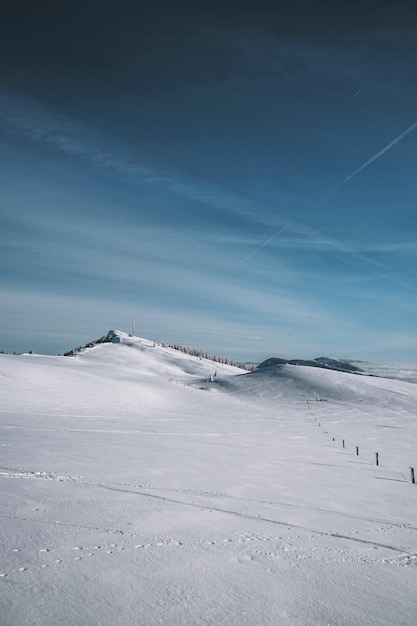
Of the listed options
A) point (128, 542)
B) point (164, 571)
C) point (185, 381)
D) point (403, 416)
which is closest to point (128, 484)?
point (128, 542)

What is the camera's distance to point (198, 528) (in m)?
8.58

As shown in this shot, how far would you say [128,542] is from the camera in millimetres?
7473

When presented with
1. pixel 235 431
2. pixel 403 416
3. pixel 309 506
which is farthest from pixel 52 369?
pixel 309 506

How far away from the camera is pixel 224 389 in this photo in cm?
6088

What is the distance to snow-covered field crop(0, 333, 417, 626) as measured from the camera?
18.6 ft

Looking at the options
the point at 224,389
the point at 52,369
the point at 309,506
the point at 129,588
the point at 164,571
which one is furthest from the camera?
the point at 224,389

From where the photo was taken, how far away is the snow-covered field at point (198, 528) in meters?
5.66

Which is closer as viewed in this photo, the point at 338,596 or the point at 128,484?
the point at 338,596

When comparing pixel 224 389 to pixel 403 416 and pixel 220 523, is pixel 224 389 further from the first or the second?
pixel 220 523

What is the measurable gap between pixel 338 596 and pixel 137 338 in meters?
105

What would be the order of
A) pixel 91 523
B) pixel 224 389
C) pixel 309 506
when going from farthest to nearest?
pixel 224 389, pixel 309 506, pixel 91 523

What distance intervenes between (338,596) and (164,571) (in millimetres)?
2691

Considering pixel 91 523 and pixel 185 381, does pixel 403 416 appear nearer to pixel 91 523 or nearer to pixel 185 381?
pixel 185 381

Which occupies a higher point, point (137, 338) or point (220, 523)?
point (137, 338)
